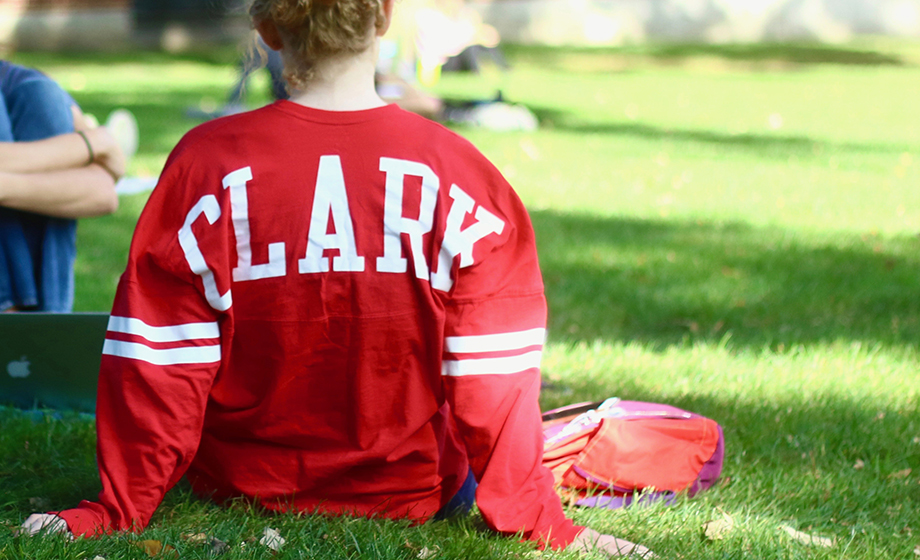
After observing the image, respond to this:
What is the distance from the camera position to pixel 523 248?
2260mm

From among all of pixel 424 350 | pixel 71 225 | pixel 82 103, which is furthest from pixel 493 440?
pixel 82 103

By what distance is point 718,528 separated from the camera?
2.57m

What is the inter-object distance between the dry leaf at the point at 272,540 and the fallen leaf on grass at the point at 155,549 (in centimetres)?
20

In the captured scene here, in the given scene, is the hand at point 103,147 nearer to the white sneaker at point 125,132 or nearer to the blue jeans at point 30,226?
the blue jeans at point 30,226

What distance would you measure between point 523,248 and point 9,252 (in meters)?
1.86

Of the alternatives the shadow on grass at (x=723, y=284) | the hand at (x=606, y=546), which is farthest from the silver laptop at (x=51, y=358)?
the shadow on grass at (x=723, y=284)

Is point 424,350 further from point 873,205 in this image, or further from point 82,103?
point 82,103

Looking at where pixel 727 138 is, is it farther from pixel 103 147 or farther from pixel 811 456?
pixel 103 147

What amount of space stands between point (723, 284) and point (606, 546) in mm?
2979

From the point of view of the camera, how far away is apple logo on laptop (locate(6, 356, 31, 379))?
311 cm

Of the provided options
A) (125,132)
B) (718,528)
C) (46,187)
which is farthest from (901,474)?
(125,132)

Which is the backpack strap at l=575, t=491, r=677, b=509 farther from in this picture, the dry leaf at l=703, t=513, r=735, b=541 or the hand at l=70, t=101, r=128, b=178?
the hand at l=70, t=101, r=128, b=178

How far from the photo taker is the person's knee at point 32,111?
3.22 m

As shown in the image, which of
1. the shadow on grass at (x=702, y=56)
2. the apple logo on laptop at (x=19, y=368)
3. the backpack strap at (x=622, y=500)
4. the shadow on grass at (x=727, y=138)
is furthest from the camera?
the shadow on grass at (x=702, y=56)
